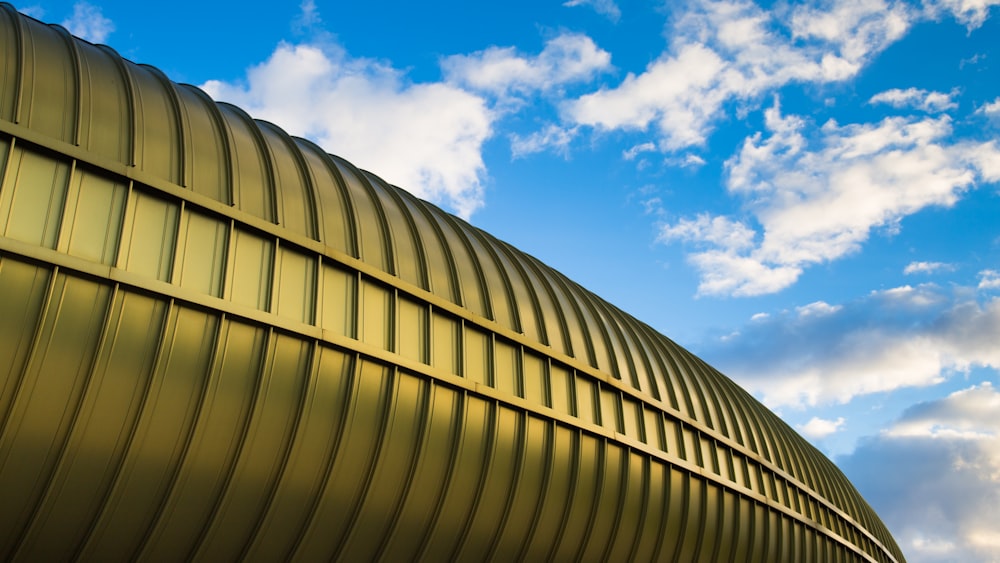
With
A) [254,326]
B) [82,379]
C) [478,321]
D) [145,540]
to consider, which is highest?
[478,321]

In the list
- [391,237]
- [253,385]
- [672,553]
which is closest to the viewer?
[253,385]

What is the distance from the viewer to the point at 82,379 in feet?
36.5

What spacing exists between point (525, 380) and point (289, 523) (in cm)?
612

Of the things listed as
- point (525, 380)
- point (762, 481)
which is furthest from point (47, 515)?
point (762, 481)

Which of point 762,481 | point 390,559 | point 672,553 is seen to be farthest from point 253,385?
point 762,481

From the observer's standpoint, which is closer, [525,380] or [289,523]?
[289,523]

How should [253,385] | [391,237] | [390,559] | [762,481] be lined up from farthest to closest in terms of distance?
[762,481] < [391,237] < [390,559] < [253,385]

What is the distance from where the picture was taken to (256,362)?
42.2 feet

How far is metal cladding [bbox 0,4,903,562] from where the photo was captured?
11.2 metres

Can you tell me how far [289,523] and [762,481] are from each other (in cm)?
1826

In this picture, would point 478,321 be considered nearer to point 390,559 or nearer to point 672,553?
point 390,559

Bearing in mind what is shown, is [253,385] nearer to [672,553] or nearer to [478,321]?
[478,321]

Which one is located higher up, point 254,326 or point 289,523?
point 254,326

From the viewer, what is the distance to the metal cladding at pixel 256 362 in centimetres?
1120
